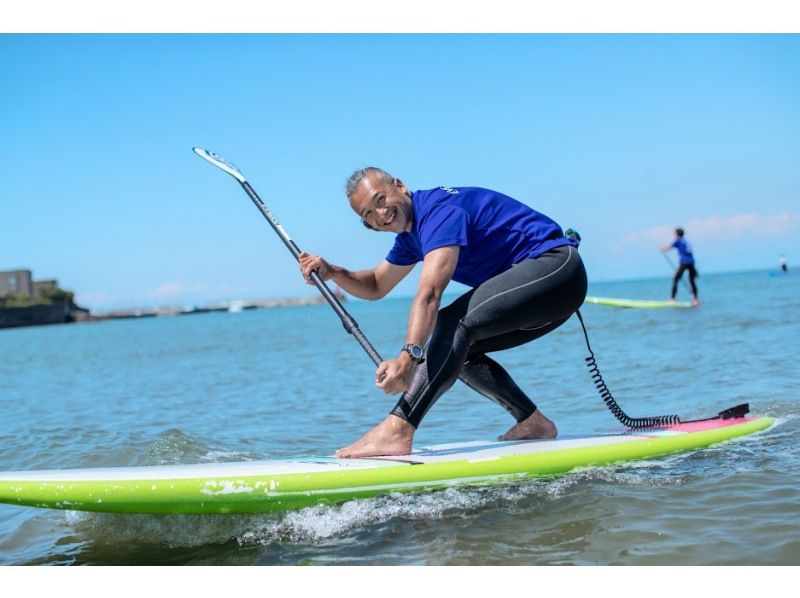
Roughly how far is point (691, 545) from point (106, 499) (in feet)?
7.77

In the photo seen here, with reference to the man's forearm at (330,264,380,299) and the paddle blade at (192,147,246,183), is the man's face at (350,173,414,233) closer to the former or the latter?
the man's forearm at (330,264,380,299)

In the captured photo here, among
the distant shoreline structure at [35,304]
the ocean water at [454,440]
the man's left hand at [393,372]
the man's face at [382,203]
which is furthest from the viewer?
the distant shoreline structure at [35,304]

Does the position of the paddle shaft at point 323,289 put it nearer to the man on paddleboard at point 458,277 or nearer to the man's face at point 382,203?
the man on paddleboard at point 458,277

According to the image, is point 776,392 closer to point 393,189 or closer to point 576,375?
point 576,375

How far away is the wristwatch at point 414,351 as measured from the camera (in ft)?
12.0

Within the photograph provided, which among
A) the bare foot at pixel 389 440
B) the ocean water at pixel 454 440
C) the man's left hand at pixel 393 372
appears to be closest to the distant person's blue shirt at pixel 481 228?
the man's left hand at pixel 393 372

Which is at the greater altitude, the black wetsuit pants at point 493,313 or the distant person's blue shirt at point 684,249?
the distant person's blue shirt at point 684,249

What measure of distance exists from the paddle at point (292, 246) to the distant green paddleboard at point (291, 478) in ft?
1.96

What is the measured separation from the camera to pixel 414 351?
368 cm

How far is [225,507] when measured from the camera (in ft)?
11.5

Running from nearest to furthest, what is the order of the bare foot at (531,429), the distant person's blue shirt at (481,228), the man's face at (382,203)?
1. the distant person's blue shirt at (481,228)
2. the man's face at (382,203)
3. the bare foot at (531,429)

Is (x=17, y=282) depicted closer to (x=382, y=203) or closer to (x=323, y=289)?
(x=323, y=289)

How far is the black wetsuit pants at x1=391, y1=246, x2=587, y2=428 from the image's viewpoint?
12.8ft
